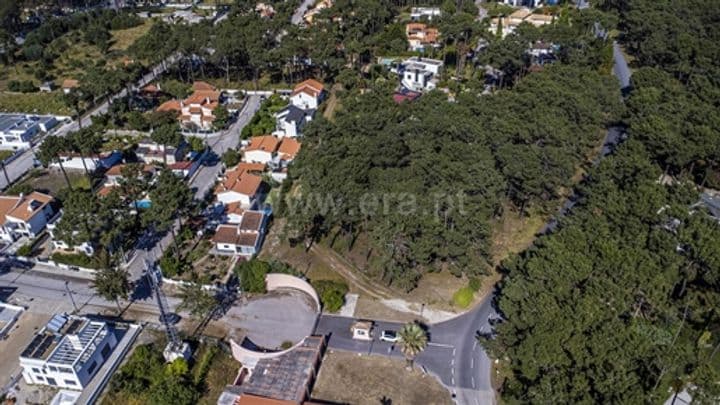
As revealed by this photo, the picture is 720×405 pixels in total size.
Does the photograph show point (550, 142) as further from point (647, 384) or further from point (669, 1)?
point (669, 1)

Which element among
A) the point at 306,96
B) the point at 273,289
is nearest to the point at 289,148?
the point at 306,96

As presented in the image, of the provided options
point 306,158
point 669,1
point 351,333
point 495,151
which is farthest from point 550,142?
point 669,1

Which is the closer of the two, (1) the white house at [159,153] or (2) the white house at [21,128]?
(1) the white house at [159,153]

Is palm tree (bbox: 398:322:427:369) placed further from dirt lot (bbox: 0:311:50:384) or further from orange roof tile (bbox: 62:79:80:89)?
orange roof tile (bbox: 62:79:80:89)

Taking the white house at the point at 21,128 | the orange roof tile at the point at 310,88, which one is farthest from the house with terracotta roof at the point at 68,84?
the orange roof tile at the point at 310,88

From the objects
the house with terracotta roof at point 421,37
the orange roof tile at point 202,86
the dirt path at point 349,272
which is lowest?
the dirt path at point 349,272

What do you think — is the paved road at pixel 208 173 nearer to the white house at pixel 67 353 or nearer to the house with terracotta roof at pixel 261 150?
the house with terracotta roof at pixel 261 150
